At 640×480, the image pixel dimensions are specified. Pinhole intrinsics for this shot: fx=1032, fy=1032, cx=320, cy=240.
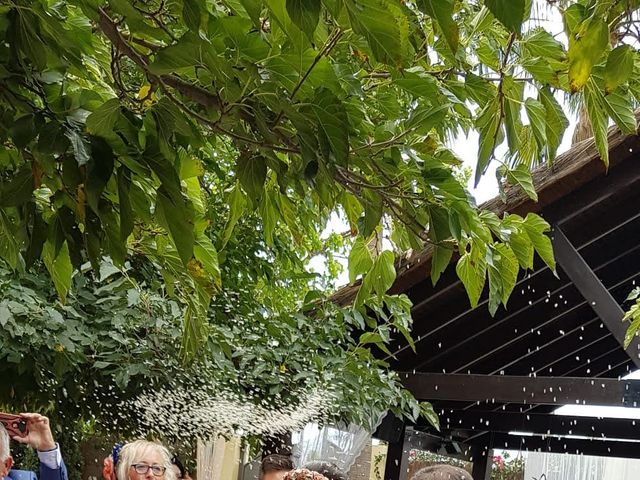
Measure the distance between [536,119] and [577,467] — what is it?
958 centimetres

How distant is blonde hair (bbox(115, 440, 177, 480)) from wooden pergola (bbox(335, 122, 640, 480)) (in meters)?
1.72

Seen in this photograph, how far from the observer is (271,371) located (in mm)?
4754

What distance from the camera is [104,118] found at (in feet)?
3.72

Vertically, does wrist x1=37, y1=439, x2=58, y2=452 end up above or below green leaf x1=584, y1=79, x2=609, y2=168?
below

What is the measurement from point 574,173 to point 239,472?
353cm

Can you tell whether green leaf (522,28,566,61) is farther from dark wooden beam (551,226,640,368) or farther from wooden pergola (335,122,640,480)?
dark wooden beam (551,226,640,368)

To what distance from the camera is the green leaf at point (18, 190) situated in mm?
1288

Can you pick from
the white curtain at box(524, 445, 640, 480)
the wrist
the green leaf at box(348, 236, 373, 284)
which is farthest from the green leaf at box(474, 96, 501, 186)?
the white curtain at box(524, 445, 640, 480)

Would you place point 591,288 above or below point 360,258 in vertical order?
above

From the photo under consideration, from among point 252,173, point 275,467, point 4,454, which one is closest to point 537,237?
point 252,173

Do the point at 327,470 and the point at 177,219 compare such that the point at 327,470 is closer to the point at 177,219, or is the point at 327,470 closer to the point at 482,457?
the point at 177,219

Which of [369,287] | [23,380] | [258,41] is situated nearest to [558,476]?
[23,380]

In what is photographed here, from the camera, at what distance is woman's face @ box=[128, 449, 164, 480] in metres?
3.26

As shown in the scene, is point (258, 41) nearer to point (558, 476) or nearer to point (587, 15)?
point (587, 15)
